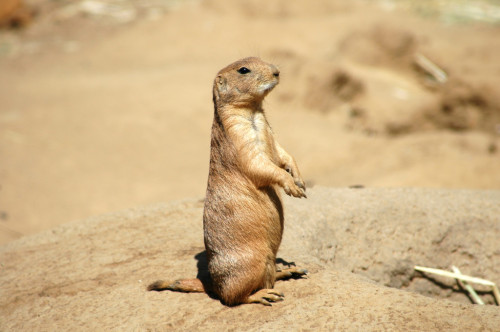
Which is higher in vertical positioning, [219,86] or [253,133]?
[219,86]

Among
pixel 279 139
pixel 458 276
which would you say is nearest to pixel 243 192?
pixel 458 276

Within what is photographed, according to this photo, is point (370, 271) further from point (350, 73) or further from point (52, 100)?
point (52, 100)

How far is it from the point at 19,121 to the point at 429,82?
8198 millimetres

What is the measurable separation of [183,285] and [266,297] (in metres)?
0.60

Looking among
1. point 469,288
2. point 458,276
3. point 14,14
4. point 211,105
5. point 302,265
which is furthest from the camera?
point 14,14

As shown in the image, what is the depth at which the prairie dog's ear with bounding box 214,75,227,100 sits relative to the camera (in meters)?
3.50

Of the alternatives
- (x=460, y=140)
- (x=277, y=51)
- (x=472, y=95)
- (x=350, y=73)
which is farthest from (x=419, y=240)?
(x=277, y=51)

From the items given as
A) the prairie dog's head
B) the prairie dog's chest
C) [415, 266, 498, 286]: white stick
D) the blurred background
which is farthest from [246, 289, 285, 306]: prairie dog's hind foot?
the blurred background

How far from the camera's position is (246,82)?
3422 mm

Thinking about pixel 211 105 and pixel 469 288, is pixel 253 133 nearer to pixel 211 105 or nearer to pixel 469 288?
pixel 469 288

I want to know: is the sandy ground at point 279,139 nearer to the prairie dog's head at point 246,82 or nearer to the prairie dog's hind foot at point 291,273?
the prairie dog's hind foot at point 291,273

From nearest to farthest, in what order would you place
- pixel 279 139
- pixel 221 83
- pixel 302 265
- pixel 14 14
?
pixel 221 83 < pixel 302 265 < pixel 279 139 < pixel 14 14

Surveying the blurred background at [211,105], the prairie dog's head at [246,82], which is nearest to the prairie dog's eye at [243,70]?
the prairie dog's head at [246,82]

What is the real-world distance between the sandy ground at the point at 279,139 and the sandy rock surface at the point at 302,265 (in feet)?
0.05
